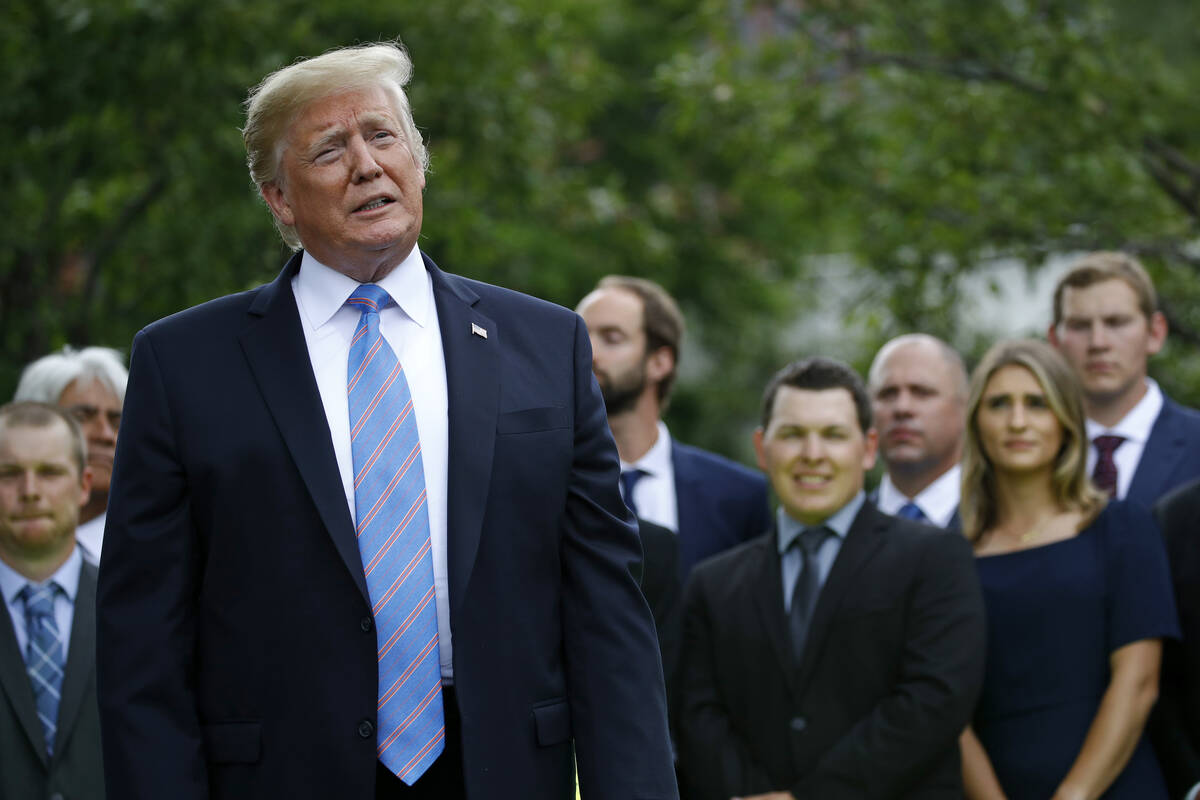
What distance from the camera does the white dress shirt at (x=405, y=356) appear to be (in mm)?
2936

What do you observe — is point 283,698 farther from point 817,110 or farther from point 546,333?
point 817,110

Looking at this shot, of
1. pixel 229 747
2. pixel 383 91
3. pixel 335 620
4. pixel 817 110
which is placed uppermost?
pixel 817 110

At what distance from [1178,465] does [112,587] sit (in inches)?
159

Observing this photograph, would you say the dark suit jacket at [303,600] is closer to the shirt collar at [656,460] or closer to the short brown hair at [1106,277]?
the shirt collar at [656,460]

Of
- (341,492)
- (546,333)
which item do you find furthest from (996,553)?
(341,492)

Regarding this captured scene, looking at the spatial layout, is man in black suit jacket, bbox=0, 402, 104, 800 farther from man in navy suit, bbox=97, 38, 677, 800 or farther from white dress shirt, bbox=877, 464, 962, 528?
white dress shirt, bbox=877, 464, 962, 528

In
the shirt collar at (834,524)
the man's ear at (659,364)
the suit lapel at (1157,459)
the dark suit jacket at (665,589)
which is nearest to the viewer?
Result: the dark suit jacket at (665,589)

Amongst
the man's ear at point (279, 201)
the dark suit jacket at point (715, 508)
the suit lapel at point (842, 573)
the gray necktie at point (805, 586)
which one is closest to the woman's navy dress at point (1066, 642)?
the suit lapel at point (842, 573)

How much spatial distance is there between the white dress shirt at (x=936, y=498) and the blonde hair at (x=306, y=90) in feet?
10.6

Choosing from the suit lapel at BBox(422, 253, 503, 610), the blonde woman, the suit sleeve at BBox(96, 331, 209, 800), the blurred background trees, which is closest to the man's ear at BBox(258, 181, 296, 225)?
the suit lapel at BBox(422, 253, 503, 610)

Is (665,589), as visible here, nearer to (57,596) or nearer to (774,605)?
(774,605)

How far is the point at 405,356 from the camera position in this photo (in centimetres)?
305

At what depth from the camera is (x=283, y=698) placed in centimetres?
285

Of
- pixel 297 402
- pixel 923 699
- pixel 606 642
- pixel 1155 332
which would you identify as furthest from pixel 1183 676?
pixel 297 402
